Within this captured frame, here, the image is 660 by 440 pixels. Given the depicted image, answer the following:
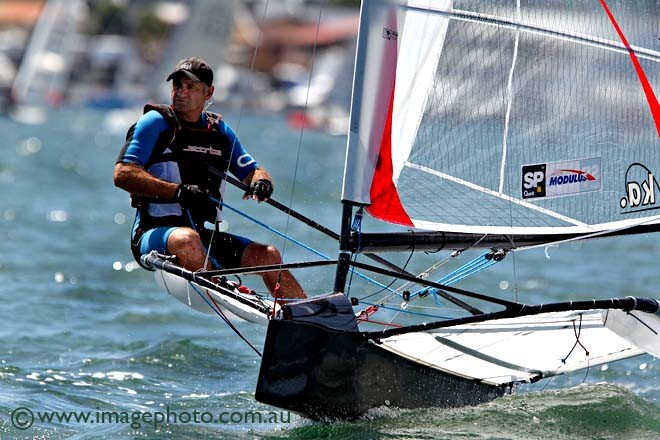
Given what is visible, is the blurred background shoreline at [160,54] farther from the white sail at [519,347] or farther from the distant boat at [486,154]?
the distant boat at [486,154]

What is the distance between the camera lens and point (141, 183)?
4.60 metres

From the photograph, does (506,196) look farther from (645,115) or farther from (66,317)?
(66,317)

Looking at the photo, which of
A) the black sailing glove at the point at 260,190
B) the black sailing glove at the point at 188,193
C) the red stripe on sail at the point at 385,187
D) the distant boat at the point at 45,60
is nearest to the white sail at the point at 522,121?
the red stripe on sail at the point at 385,187

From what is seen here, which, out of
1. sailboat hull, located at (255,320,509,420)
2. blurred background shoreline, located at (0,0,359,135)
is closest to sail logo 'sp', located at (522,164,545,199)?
sailboat hull, located at (255,320,509,420)

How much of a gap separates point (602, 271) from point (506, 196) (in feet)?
17.7

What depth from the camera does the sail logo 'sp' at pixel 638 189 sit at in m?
4.69

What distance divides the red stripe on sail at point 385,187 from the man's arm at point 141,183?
794mm

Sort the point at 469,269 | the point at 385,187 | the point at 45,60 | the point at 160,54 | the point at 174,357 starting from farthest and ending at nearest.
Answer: the point at 45,60 < the point at 160,54 < the point at 174,357 < the point at 469,269 < the point at 385,187

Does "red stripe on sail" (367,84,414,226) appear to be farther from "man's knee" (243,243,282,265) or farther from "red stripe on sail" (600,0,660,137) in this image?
"red stripe on sail" (600,0,660,137)

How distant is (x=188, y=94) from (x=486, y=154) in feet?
4.20

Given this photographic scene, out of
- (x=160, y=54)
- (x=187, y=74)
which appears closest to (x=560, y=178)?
(x=187, y=74)

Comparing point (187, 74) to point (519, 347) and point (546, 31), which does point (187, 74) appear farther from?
point (519, 347)

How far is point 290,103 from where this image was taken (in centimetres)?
5084

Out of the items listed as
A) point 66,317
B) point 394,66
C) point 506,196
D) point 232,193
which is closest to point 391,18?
point 394,66
